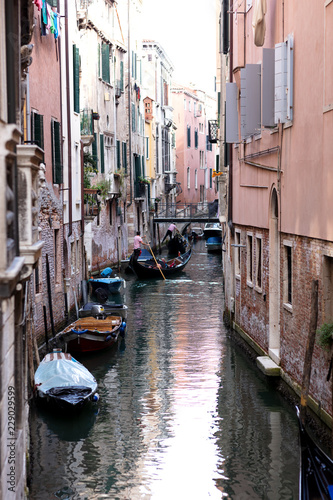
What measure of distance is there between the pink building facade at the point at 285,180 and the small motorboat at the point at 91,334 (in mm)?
2413

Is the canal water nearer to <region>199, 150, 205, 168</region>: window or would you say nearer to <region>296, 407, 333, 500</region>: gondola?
<region>296, 407, 333, 500</region>: gondola

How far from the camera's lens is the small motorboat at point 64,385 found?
10.5 m

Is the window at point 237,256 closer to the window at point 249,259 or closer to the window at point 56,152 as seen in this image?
the window at point 249,259

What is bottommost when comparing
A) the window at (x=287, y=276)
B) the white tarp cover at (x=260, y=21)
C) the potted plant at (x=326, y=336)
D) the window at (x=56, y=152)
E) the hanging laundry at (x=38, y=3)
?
the potted plant at (x=326, y=336)

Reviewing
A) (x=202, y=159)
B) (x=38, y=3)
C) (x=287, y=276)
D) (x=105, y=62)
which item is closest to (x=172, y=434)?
(x=287, y=276)

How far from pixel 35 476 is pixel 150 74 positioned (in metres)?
37.9

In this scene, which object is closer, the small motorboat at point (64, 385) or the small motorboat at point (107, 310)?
the small motorboat at point (64, 385)

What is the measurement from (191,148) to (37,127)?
45.8m

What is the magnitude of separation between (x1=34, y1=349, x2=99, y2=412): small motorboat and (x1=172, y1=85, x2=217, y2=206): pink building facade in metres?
44.3

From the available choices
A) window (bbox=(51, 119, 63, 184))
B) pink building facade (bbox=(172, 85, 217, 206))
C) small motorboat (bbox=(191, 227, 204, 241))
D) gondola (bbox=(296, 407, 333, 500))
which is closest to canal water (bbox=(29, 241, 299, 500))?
gondola (bbox=(296, 407, 333, 500))

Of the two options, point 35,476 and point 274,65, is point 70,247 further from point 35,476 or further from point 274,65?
point 35,476

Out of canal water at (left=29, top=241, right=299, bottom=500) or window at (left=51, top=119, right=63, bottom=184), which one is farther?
window at (left=51, top=119, right=63, bottom=184)

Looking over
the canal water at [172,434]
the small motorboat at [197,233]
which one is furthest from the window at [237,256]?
the small motorboat at [197,233]

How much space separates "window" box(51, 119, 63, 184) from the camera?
16109mm
